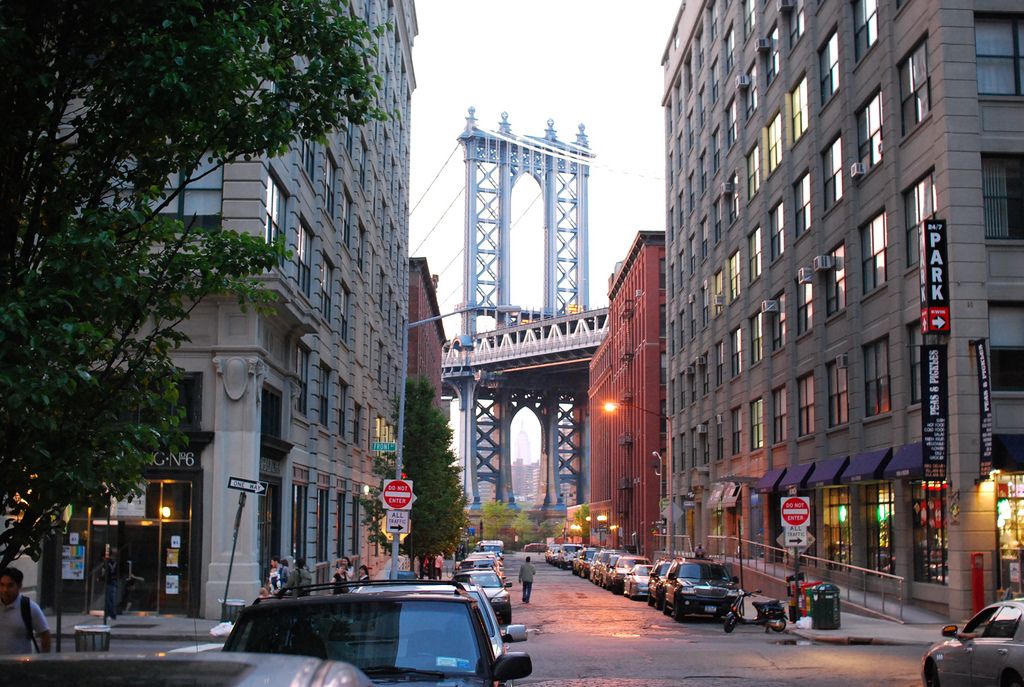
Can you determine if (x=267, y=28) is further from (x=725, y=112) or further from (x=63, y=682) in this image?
(x=725, y=112)

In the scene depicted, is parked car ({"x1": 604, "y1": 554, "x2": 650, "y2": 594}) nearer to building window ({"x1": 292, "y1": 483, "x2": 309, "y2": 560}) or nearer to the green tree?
building window ({"x1": 292, "y1": 483, "x2": 309, "y2": 560})

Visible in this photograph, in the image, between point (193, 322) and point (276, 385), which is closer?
point (193, 322)

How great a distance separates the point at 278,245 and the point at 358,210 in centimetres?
3445

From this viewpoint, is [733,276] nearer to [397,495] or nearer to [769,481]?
[769,481]

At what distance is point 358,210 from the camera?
44.7 metres

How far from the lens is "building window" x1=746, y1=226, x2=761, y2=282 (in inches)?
1919

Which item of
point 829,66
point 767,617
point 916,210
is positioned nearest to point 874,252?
point 916,210

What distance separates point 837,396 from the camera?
38156 mm

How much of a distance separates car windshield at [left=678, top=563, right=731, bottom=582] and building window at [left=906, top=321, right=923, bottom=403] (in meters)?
7.02

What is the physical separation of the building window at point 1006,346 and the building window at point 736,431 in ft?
78.8

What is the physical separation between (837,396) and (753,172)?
1489 cm

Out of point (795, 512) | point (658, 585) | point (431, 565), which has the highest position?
point (795, 512)

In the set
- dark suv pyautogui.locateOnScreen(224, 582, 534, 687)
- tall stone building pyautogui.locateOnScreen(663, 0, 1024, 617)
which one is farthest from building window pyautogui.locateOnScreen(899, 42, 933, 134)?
dark suv pyautogui.locateOnScreen(224, 582, 534, 687)

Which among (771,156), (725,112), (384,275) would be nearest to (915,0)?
(771,156)
